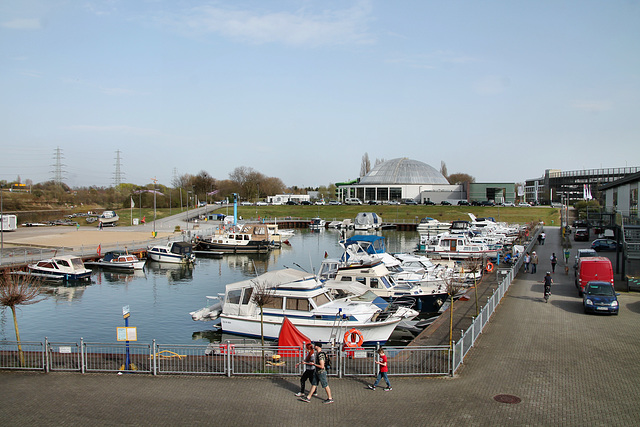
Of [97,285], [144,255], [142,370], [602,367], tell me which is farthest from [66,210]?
[602,367]

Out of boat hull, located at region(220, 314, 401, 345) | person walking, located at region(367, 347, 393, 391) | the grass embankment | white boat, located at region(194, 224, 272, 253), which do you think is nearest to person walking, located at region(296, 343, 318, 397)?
person walking, located at region(367, 347, 393, 391)

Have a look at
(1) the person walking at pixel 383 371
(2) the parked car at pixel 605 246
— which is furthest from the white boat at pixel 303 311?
(2) the parked car at pixel 605 246

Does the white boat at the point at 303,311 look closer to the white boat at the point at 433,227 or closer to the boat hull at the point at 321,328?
the boat hull at the point at 321,328

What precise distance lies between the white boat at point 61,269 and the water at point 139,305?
1395 mm

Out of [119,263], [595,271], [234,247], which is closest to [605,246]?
[595,271]

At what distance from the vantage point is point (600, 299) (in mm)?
25156

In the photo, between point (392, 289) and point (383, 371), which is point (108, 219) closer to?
point (392, 289)

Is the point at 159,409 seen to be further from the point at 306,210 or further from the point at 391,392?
the point at 306,210

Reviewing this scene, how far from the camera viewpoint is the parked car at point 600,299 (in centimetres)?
2495

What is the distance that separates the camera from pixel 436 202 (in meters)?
160

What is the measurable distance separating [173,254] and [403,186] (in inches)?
4757

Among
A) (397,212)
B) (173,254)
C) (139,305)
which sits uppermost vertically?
(397,212)

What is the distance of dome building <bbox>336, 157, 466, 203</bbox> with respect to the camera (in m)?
162

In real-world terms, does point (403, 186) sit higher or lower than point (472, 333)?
higher
